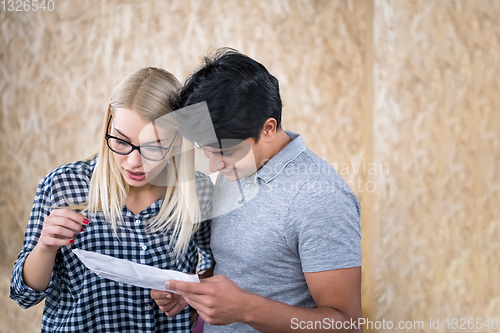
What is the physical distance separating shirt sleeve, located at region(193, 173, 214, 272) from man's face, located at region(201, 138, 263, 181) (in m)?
0.23

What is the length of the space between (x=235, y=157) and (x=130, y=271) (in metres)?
0.36

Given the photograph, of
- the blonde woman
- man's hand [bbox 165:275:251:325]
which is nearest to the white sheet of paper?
man's hand [bbox 165:275:251:325]

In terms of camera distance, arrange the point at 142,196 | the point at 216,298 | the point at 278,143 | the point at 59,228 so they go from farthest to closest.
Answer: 1. the point at 142,196
2. the point at 278,143
3. the point at 59,228
4. the point at 216,298

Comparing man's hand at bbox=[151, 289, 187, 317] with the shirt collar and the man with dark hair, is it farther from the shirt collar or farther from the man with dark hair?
the shirt collar

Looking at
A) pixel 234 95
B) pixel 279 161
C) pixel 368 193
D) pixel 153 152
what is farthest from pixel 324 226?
pixel 368 193

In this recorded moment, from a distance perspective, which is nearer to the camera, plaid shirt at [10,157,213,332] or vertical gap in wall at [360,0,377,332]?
plaid shirt at [10,157,213,332]

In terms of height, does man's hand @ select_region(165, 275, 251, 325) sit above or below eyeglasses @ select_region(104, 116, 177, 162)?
below

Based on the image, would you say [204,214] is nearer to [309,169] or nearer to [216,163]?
[216,163]

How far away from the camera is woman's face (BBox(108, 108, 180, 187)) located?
39.2 inches

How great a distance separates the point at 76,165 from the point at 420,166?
148cm

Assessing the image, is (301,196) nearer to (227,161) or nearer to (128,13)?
(227,161)

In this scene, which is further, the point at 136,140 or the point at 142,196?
the point at 142,196

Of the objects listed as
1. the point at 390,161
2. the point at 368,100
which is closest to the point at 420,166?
the point at 390,161

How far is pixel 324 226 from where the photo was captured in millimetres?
836
